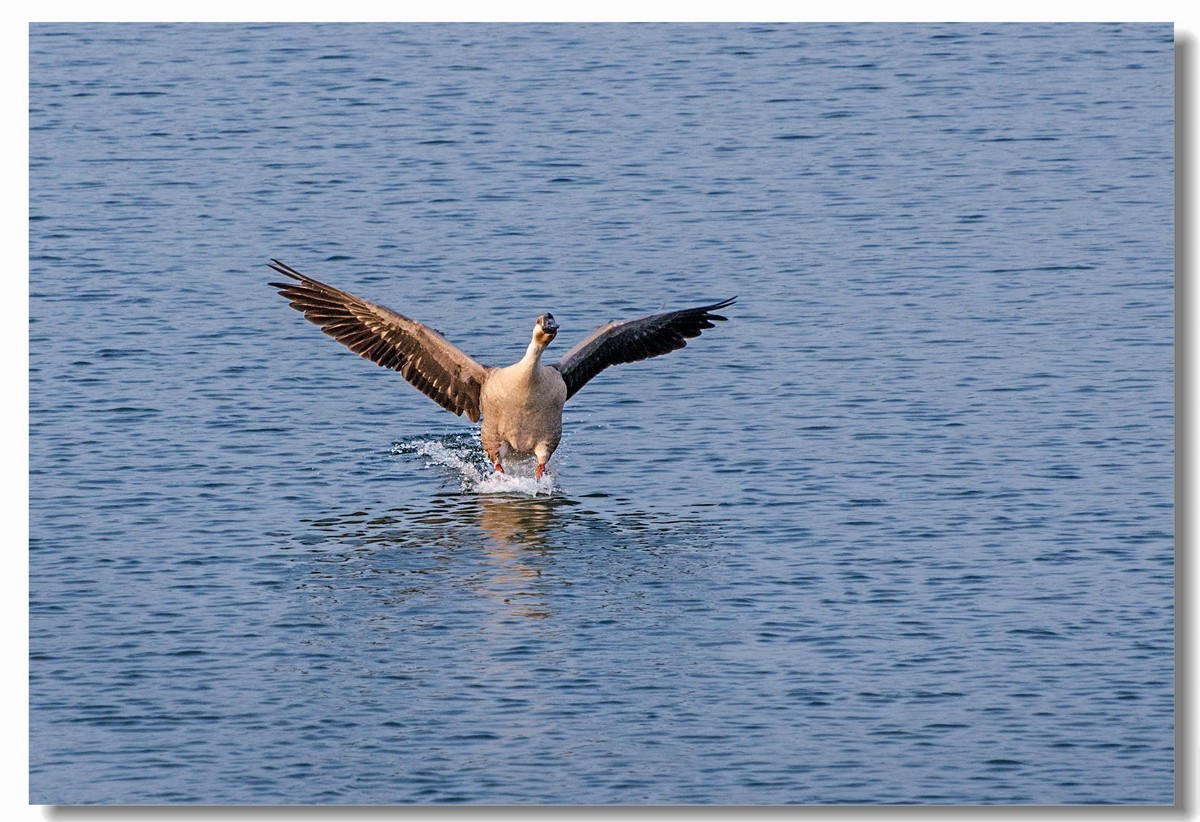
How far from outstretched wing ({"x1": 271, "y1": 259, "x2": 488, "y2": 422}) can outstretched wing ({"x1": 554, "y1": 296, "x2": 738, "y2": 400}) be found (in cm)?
72

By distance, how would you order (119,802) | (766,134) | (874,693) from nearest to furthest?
1. (119,802)
2. (874,693)
3. (766,134)

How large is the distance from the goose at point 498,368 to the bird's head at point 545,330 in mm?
25

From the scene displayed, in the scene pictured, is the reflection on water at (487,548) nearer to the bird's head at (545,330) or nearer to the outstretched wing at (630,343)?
the outstretched wing at (630,343)

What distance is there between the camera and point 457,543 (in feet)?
51.2

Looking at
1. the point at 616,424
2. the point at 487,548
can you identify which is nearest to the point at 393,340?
the point at 487,548

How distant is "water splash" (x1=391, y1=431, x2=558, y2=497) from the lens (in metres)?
17.0

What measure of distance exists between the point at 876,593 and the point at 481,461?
411 centimetres

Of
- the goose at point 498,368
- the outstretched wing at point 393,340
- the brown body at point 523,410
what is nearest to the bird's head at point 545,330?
the goose at point 498,368

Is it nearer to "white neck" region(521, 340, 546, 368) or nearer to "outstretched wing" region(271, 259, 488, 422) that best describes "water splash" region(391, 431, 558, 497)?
"outstretched wing" region(271, 259, 488, 422)

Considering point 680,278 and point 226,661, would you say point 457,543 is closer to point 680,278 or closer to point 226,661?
point 226,661

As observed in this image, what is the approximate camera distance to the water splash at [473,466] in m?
17.0

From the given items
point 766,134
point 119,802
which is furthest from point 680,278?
point 119,802

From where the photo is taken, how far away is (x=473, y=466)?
57.1 feet

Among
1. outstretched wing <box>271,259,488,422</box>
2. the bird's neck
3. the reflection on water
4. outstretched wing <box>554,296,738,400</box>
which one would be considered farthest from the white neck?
the reflection on water
